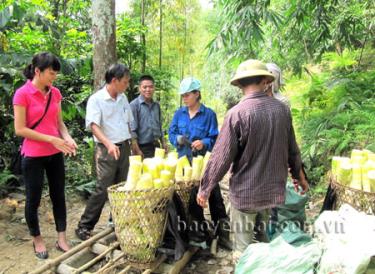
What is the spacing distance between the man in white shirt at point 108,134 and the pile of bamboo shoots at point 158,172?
370 mm

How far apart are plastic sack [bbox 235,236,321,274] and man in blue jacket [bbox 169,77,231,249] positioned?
129 centimetres

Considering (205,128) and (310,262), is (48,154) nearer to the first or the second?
(205,128)

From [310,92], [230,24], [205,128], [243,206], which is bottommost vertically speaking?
[243,206]

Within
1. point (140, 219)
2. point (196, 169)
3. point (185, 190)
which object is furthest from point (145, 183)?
point (196, 169)

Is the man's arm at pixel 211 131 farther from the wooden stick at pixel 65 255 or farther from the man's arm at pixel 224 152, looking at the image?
the wooden stick at pixel 65 255

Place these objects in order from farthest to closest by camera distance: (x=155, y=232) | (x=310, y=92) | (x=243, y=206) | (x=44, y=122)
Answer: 1. (x=310, y=92)
2. (x=44, y=122)
3. (x=155, y=232)
4. (x=243, y=206)

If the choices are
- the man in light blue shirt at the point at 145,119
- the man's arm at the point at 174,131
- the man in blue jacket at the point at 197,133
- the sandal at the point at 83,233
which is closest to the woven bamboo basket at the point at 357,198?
the man in blue jacket at the point at 197,133

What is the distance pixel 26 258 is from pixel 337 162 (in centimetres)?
279

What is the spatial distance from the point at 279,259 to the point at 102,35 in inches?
134

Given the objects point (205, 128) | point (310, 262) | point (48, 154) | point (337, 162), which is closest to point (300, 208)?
point (337, 162)

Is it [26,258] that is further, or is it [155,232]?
[26,258]

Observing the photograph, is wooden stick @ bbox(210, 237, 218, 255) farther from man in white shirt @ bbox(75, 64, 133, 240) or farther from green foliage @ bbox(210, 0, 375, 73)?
green foliage @ bbox(210, 0, 375, 73)

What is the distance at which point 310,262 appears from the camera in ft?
6.57

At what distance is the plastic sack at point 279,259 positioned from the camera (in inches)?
78.7
